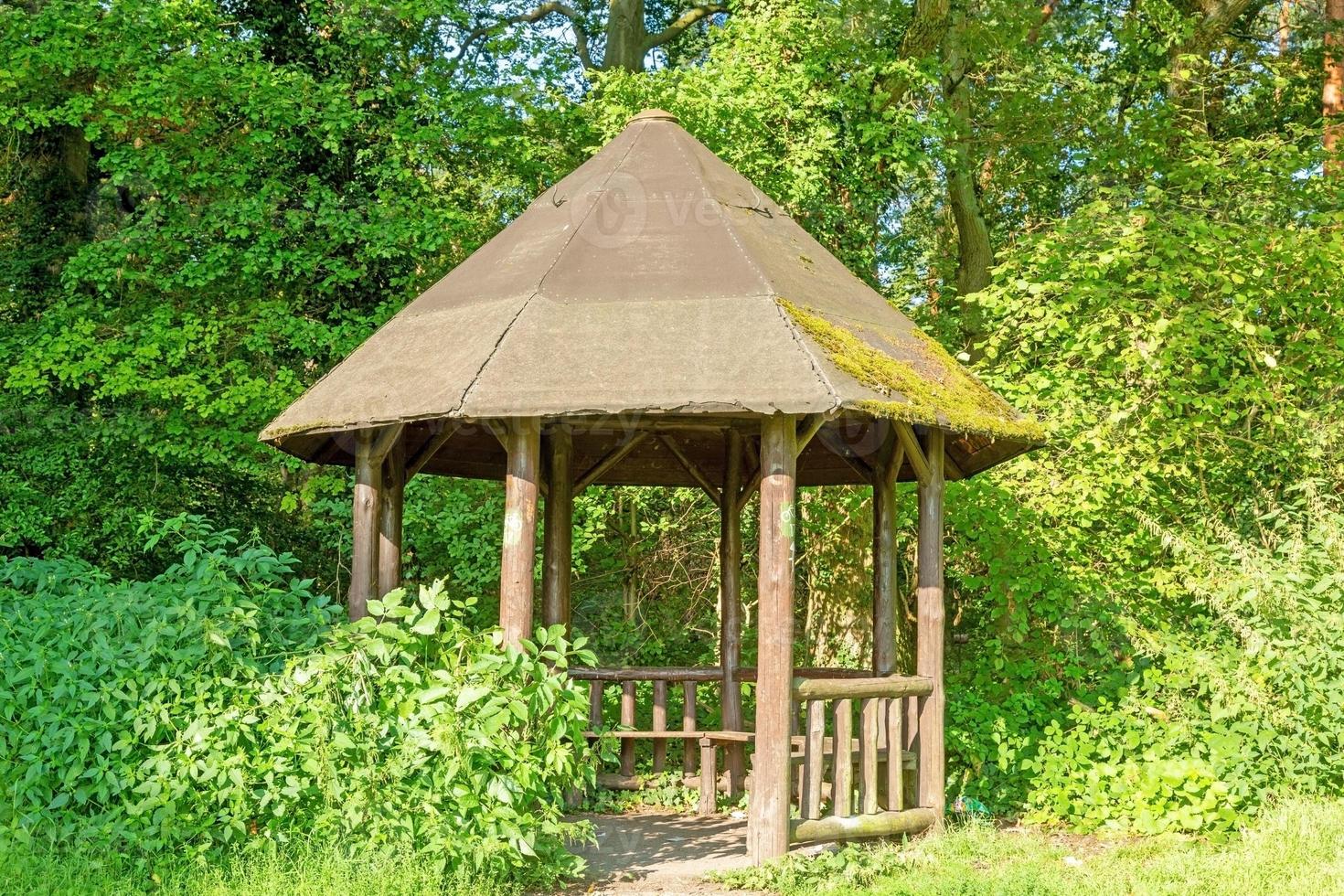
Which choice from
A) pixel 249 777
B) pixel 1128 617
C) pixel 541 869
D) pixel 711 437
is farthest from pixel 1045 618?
pixel 249 777

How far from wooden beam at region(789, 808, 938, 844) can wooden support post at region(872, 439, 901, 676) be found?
4.87 feet

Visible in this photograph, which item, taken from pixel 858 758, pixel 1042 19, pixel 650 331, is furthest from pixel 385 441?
pixel 1042 19

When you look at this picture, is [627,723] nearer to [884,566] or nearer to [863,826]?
[884,566]

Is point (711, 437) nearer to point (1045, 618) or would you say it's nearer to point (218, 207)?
point (1045, 618)

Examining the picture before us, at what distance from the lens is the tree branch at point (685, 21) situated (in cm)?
1940

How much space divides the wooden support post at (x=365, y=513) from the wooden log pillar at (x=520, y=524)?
3.98 feet

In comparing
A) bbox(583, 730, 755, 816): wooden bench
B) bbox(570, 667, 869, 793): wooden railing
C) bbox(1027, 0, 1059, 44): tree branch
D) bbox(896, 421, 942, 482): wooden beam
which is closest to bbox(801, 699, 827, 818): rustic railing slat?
bbox(896, 421, 942, 482): wooden beam

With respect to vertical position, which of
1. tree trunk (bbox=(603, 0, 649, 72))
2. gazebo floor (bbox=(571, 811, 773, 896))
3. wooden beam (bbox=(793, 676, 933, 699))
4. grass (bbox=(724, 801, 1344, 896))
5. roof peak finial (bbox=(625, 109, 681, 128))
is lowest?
gazebo floor (bbox=(571, 811, 773, 896))

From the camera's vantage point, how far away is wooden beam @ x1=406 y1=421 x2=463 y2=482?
8480mm

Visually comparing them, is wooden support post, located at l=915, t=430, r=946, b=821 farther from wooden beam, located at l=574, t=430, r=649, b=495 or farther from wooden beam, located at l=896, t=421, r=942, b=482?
wooden beam, located at l=574, t=430, r=649, b=495

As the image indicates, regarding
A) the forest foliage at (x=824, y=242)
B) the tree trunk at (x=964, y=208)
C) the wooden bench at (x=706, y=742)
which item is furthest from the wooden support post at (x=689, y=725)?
the tree trunk at (x=964, y=208)

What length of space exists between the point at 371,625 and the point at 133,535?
9.61 m

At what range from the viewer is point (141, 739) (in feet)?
21.2

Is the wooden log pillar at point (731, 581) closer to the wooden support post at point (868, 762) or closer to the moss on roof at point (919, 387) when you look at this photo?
the moss on roof at point (919, 387)
